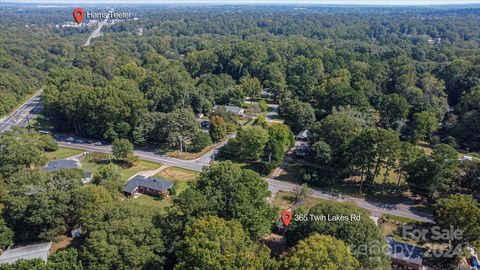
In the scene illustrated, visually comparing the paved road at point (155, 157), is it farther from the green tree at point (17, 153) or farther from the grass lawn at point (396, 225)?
the grass lawn at point (396, 225)

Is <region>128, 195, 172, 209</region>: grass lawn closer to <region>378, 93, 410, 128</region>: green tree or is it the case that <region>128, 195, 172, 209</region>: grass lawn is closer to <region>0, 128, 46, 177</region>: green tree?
<region>0, 128, 46, 177</region>: green tree

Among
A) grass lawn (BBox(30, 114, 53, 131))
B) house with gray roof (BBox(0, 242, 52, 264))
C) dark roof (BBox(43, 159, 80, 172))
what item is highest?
house with gray roof (BBox(0, 242, 52, 264))

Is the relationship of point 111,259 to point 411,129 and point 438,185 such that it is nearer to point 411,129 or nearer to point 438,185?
point 438,185

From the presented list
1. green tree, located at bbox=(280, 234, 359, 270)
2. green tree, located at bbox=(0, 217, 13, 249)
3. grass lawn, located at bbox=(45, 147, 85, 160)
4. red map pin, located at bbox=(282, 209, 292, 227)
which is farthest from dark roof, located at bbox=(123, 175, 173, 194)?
green tree, located at bbox=(280, 234, 359, 270)

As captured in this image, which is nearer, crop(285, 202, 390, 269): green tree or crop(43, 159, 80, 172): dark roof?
crop(285, 202, 390, 269): green tree

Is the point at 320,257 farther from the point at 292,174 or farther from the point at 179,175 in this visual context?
the point at 179,175

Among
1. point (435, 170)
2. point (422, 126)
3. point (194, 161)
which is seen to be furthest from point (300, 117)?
point (435, 170)

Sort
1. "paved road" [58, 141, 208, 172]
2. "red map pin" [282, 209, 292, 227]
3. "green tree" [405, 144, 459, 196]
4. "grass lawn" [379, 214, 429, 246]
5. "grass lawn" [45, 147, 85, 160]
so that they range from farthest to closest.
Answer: "grass lawn" [45, 147, 85, 160], "paved road" [58, 141, 208, 172], "green tree" [405, 144, 459, 196], "grass lawn" [379, 214, 429, 246], "red map pin" [282, 209, 292, 227]
